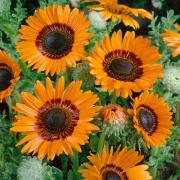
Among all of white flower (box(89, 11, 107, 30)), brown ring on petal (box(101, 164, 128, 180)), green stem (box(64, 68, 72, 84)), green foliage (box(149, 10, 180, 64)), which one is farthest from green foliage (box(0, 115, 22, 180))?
green foliage (box(149, 10, 180, 64))

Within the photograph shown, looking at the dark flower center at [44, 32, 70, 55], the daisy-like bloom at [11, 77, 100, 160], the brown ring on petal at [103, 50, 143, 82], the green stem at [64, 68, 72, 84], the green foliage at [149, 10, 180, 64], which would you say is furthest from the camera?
the green foliage at [149, 10, 180, 64]

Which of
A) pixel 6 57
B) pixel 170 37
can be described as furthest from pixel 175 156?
pixel 6 57

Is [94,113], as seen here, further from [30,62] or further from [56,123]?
[30,62]

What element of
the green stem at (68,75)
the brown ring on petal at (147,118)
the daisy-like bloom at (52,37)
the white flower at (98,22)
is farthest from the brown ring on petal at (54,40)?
the brown ring on petal at (147,118)

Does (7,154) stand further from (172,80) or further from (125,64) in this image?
(172,80)

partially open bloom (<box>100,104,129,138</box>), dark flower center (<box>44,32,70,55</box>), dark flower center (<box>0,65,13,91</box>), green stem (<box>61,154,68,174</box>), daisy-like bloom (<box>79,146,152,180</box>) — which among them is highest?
dark flower center (<box>44,32,70,55</box>)

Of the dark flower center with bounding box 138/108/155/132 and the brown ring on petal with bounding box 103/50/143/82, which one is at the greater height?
the brown ring on petal with bounding box 103/50/143/82

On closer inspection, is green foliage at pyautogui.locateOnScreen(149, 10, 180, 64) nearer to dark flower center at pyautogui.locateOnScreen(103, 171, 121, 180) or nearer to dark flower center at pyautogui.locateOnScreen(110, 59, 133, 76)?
dark flower center at pyautogui.locateOnScreen(110, 59, 133, 76)
